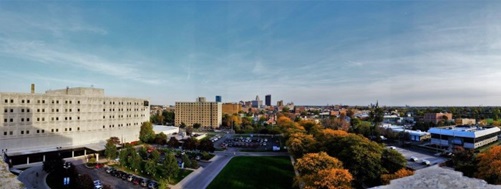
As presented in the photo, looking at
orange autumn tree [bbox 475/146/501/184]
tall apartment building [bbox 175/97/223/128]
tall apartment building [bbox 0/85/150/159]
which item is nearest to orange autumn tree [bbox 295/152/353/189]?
orange autumn tree [bbox 475/146/501/184]

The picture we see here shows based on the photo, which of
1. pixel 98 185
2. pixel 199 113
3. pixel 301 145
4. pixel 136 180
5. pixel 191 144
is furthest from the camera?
pixel 199 113

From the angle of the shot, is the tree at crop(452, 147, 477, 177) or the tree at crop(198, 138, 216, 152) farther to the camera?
→ the tree at crop(198, 138, 216, 152)

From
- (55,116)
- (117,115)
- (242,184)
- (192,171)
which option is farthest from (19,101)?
(242,184)

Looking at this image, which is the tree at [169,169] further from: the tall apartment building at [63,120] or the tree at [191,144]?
the tall apartment building at [63,120]

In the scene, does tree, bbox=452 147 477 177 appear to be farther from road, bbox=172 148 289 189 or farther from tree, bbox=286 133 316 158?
road, bbox=172 148 289 189

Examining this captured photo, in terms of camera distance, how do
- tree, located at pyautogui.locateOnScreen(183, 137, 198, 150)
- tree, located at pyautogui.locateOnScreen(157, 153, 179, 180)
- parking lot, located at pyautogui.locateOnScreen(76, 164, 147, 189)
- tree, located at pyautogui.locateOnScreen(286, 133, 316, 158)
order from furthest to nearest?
tree, located at pyautogui.locateOnScreen(183, 137, 198, 150)
tree, located at pyautogui.locateOnScreen(286, 133, 316, 158)
tree, located at pyautogui.locateOnScreen(157, 153, 179, 180)
parking lot, located at pyautogui.locateOnScreen(76, 164, 147, 189)

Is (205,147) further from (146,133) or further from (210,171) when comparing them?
(146,133)

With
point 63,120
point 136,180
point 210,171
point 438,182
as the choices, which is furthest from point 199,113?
point 438,182
